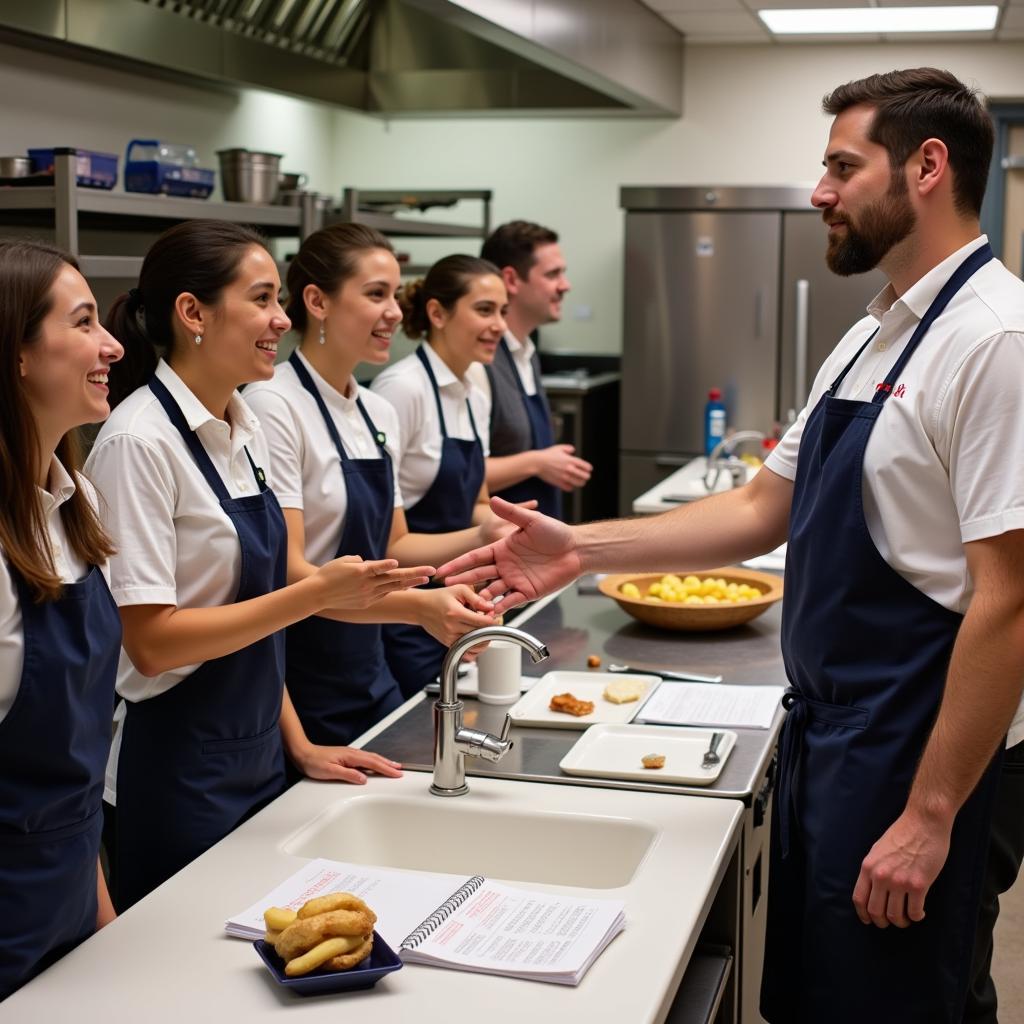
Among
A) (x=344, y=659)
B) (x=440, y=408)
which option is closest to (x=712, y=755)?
(x=344, y=659)

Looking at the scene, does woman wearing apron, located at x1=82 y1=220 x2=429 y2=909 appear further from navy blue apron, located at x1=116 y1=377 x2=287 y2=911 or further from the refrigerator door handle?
the refrigerator door handle


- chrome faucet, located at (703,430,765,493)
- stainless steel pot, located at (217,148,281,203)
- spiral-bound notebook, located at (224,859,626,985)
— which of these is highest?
stainless steel pot, located at (217,148,281,203)

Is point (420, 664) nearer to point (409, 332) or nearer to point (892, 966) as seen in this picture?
point (409, 332)

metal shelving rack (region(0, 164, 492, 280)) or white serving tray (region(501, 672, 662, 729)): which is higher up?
metal shelving rack (region(0, 164, 492, 280))

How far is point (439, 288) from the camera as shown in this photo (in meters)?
4.07

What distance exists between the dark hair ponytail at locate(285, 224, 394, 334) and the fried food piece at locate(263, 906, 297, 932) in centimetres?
174

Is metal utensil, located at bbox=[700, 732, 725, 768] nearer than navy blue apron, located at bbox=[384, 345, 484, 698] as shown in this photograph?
Yes

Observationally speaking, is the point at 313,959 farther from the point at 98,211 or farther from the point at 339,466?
the point at 98,211

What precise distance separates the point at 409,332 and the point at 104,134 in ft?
5.76

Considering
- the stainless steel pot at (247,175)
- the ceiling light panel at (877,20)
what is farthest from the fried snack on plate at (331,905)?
the ceiling light panel at (877,20)

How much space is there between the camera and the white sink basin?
2.12 m

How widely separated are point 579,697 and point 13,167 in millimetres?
1963

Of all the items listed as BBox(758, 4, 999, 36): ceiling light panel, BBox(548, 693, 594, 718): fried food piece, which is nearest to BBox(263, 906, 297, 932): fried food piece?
BBox(548, 693, 594, 718): fried food piece

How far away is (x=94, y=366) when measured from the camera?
1841 millimetres
